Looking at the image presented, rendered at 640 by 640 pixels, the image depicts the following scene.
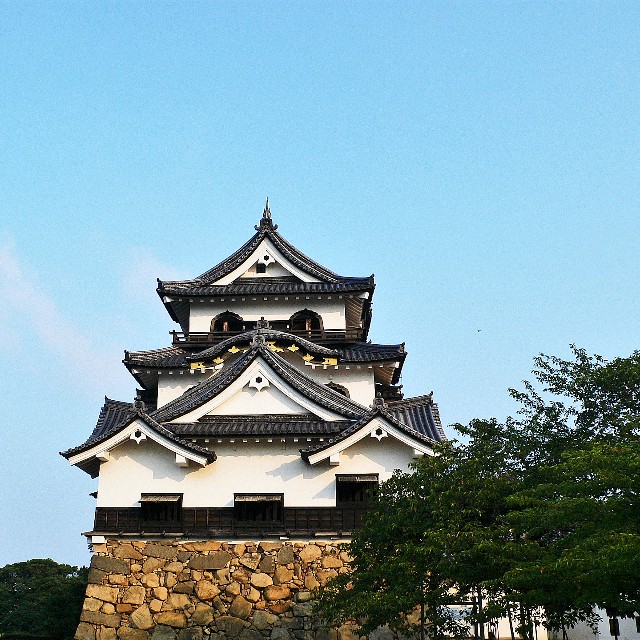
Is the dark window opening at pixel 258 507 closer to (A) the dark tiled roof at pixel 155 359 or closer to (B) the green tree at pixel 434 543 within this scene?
(B) the green tree at pixel 434 543

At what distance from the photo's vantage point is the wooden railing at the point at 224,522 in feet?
67.2

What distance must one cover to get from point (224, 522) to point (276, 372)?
4.26 m

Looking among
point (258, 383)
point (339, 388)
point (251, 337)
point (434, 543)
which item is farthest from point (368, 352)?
point (434, 543)

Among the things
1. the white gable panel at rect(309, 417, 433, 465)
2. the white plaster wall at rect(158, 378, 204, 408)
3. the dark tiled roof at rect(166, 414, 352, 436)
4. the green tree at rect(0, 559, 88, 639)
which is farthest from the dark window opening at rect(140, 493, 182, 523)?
the green tree at rect(0, 559, 88, 639)

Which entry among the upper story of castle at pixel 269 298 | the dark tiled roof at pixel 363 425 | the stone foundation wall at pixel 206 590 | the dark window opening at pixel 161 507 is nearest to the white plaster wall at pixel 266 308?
the upper story of castle at pixel 269 298

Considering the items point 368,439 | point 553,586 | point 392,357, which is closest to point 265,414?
point 368,439

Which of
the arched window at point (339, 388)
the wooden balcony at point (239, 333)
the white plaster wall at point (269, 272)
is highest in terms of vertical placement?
the white plaster wall at point (269, 272)

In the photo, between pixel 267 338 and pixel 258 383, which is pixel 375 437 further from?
pixel 267 338

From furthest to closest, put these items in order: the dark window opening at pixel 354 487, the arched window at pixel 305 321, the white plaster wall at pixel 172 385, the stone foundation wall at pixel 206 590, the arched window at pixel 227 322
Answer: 1. the arched window at pixel 227 322
2. the arched window at pixel 305 321
3. the white plaster wall at pixel 172 385
4. the dark window opening at pixel 354 487
5. the stone foundation wall at pixel 206 590

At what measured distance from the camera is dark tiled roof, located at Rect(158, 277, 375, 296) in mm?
27109

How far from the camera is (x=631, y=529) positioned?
11922mm

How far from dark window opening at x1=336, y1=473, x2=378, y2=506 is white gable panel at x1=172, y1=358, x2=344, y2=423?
1.92 meters

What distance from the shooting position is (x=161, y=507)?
20.9m

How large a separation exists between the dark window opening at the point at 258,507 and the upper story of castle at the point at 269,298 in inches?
277
